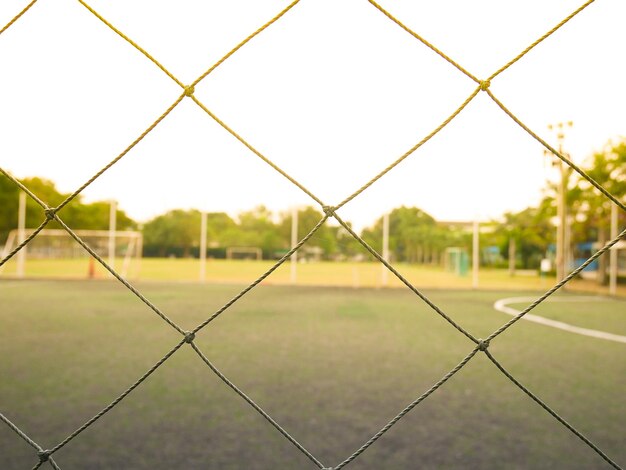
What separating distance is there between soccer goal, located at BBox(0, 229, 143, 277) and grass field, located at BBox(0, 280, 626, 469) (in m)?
6.73

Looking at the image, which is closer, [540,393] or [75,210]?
[540,393]

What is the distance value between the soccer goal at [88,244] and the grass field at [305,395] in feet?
22.1

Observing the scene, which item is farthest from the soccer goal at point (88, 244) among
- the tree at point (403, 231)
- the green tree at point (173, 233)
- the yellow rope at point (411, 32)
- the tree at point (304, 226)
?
the yellow rope at point (411, 32)

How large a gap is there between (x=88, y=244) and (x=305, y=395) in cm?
1164

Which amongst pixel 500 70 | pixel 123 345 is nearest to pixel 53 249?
pixel 123 345

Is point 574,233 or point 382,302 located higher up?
point 574,233

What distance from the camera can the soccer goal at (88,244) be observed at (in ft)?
49.0

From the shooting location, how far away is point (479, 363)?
4.00m

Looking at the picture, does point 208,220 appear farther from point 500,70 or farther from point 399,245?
point 500,70

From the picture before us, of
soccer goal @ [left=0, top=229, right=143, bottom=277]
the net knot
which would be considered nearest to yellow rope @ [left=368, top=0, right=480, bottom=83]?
the net knot

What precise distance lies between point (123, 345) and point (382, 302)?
5240mm

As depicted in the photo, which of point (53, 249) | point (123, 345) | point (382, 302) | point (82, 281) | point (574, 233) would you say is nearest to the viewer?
point (123, 345)

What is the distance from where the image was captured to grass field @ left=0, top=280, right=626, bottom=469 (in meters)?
2.26

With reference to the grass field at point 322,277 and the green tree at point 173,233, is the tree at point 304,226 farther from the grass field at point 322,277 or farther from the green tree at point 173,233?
the green tree at point 173,233
